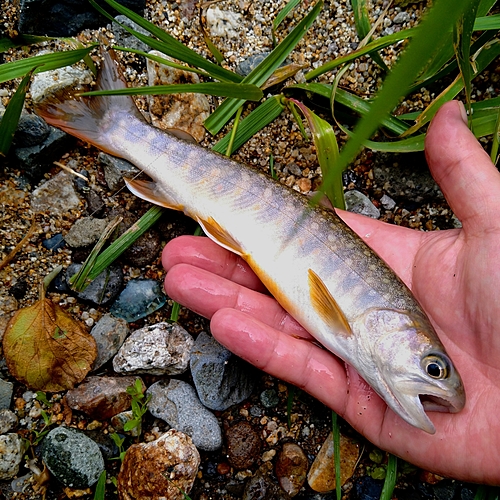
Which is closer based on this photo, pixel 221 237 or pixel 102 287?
pixel 221 237

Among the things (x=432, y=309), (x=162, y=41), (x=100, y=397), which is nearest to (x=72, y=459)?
(x=100, y=397)

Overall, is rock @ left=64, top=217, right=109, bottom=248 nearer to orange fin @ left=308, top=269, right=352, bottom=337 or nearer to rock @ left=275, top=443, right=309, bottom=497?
orange fin @ left=308, top=269, right=352, bottom=337

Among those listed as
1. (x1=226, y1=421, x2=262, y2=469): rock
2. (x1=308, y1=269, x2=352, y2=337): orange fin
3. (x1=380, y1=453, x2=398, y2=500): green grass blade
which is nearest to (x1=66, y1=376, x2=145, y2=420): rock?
(x1=226, y1=421, x2=262, y2=469): rock

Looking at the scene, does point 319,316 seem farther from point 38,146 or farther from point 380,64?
point 38,146

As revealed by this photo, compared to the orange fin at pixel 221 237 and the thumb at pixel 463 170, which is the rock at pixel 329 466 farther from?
the thumb at pixel 463 170

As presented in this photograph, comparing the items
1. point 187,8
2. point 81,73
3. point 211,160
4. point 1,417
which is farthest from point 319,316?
point 187,8

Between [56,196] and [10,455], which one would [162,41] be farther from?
[10,455]
